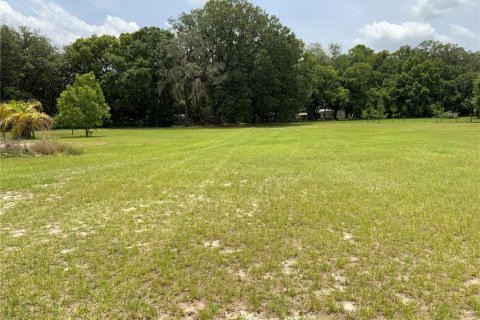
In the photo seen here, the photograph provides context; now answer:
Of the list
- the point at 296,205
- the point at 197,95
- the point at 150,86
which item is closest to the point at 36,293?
the point at 296,205

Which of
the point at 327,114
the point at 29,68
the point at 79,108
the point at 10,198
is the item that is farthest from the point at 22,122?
the point at 327,114

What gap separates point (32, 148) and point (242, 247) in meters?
14.9

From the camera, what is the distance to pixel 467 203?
7.45 meters

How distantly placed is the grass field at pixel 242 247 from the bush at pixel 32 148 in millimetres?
6829

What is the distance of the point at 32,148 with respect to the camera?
16922 millimetres

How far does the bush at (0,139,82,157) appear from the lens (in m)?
16.6

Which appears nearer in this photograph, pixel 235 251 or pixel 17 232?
pixel 235 251

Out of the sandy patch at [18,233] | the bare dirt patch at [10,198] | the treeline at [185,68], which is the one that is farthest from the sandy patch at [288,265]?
the treeline at [185,68]

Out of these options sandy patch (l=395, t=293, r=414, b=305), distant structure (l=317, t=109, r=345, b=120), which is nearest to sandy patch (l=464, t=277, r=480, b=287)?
sandy patch (l=395, t=293, r=414, b=305)

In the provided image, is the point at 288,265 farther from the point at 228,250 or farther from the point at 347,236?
the point at 347,236

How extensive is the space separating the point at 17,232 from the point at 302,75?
176 ft

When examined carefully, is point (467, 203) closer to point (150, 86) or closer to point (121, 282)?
point (121, 282)

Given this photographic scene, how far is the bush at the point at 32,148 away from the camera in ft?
54.5

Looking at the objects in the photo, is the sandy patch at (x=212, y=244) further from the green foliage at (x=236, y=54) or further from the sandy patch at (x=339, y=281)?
the green foliage at (x=236, y=54)
